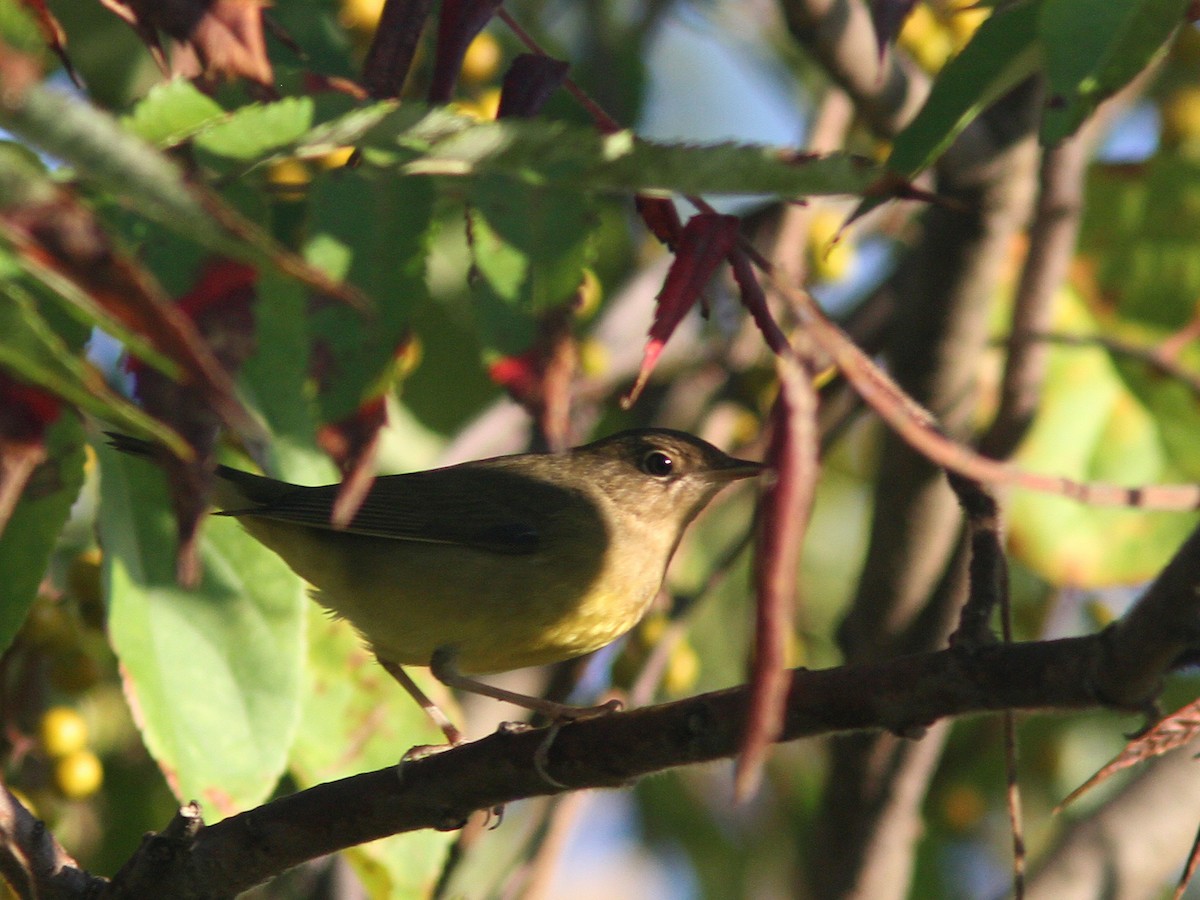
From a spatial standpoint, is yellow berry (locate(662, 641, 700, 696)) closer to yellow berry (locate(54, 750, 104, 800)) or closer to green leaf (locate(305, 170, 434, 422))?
yellow berry (locate(54, 750, 104, 800))

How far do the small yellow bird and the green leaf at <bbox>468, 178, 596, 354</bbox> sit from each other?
5.17 ft

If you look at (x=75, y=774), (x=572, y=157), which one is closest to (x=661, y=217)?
(x=572, y=157)

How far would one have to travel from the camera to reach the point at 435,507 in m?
4.23

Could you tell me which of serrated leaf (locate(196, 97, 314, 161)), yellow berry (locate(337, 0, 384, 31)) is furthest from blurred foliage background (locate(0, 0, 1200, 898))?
yellow berry (locate(337, 0, 384, 31))

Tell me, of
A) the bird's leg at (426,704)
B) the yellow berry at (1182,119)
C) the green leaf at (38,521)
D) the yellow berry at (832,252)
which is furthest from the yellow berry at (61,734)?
the yellow berry at (1182,119)

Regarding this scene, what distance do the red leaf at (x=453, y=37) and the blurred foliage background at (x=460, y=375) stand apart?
0.60 ft

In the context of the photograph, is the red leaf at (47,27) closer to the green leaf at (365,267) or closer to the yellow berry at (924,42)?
the green leaf at (365,267)

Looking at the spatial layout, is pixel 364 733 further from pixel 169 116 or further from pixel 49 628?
pixel 169 116

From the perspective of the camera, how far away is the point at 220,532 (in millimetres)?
3533

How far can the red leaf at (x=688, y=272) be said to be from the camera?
1837mm

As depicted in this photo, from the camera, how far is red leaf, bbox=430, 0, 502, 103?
2.26m

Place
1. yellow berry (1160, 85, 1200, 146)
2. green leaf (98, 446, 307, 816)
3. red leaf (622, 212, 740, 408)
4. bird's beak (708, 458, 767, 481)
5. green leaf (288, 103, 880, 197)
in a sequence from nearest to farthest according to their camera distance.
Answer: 1. green leaf (288, 103, 880, 197)
2. red leaf (622, 212, 740, 408)
3. green leaf (98, 446, 307, 816)
4. bird's beak (708, 458, 767, 481)
5. yellow berry (1160, 85, 1200, 146)

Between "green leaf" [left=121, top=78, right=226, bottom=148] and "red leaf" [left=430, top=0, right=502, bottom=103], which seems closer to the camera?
"green leaf" [left=121, top=78, right=226, bottom=148]

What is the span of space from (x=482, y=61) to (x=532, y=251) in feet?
10.5
